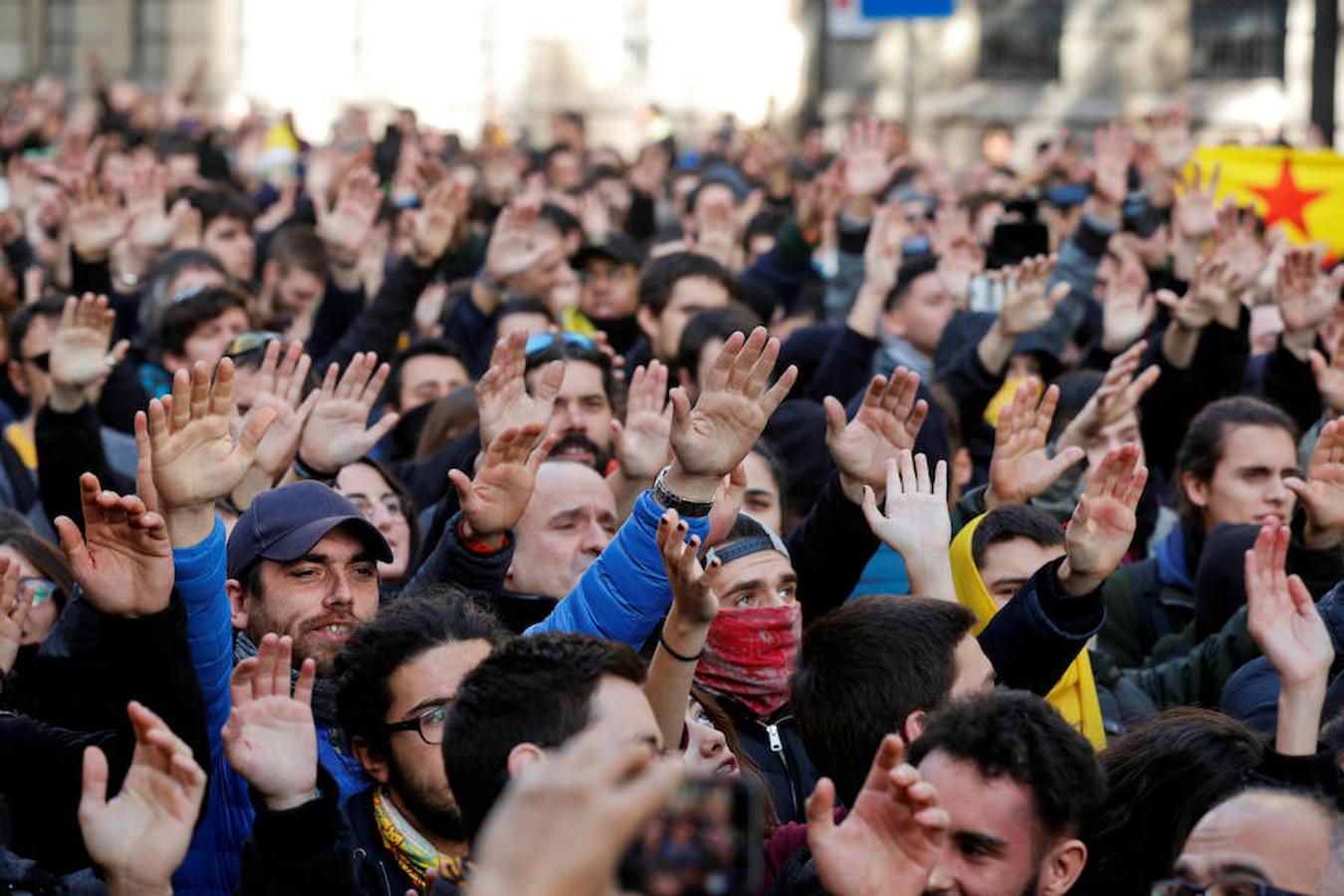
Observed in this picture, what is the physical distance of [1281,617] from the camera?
154 inches

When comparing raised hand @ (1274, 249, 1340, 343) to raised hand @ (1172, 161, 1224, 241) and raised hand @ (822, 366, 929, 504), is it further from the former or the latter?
raised hand @ (822, 366, 929, 504)

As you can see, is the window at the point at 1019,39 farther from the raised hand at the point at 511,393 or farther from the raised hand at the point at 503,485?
the raised hand at the point at 503,485

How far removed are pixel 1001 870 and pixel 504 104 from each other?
24.5 m

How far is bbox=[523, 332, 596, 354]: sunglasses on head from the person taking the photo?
660 cm

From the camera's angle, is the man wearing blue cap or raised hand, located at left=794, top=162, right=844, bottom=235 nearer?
the man wearing blue cap

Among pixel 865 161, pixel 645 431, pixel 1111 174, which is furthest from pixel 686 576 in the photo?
pixel 865 161

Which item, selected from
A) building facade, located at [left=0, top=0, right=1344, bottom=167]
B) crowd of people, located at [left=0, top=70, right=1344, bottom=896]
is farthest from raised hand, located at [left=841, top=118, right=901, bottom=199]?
building facade, located at [left=0, top=0, right=1344, bottom=167]

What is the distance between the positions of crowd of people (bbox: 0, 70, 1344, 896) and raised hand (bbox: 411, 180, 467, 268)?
21mm

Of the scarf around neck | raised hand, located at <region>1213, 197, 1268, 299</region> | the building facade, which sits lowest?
the scarf around neck

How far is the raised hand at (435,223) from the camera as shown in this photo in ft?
25.9

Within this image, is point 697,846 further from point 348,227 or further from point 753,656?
point 348,227

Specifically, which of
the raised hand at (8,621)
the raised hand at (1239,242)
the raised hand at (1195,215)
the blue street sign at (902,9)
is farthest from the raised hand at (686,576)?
the blue street sign at (902,9)

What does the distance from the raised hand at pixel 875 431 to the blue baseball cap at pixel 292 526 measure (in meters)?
1.06

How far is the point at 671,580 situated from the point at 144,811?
1018mm
